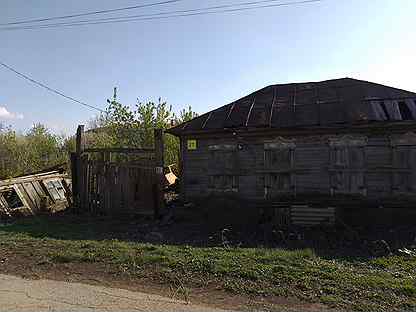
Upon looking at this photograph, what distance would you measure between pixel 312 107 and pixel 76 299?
1030 centimetres

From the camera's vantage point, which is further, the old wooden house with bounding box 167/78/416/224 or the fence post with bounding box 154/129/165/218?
the fence post with bounding box 154/129/165/218

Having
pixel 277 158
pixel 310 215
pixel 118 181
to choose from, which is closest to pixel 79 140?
pixel 118 181

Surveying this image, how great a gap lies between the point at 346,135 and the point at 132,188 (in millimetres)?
6959

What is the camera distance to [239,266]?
723 centimetres

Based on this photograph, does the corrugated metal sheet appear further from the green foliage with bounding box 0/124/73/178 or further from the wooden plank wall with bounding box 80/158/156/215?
the green foliage with bounding box 0/124/73/178

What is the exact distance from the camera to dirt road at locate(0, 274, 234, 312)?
5422 millimetres

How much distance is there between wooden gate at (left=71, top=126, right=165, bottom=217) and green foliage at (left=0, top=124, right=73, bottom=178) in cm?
995

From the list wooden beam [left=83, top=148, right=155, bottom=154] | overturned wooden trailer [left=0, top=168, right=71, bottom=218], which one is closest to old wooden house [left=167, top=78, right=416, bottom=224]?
wooden beam [left=83, top=148, right=155, bottom=154]

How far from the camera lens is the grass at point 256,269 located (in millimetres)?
5902

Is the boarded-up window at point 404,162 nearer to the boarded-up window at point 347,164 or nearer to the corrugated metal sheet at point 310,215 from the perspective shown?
the boarded-up window at point 347,164

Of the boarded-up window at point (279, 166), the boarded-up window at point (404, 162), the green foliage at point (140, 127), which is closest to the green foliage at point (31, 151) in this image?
the green foliage at point (140, 127)

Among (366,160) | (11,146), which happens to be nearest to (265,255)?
(366,160)

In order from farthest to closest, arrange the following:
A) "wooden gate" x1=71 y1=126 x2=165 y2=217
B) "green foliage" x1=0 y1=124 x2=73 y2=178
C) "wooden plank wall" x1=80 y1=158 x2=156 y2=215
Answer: "green foliage" x1=0 y1=124 x2=73 y2=178
"wooden plank wall" x1=80 y1=158 x2=156 y2=215
"wooden gate" x1=71 y1=126 x2=165 y2=217

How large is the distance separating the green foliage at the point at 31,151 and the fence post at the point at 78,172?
31.7 feet
